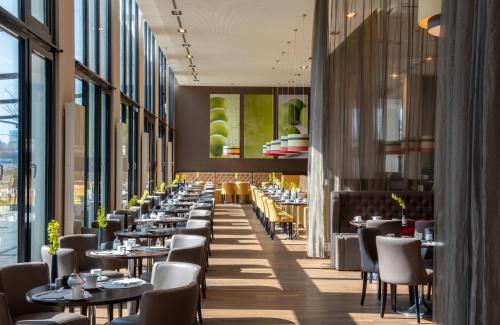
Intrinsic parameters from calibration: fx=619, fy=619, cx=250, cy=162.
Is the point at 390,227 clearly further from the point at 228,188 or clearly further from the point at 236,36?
the point at 228,188

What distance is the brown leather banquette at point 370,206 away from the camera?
A: 971 cm

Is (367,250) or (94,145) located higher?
(94,145)

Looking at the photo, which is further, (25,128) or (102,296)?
(25,128)

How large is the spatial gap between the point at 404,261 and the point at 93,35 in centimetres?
643

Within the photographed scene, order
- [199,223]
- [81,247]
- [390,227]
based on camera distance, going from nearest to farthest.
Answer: [81,247], [390,227], [199,223]

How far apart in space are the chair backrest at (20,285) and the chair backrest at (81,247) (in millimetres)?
1693

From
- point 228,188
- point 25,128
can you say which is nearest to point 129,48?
point 25,128

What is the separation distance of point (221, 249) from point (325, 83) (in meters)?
3.50

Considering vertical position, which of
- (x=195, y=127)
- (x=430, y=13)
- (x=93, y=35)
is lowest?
(x=430, y=13)

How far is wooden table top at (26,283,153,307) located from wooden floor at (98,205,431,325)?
1.85 meters

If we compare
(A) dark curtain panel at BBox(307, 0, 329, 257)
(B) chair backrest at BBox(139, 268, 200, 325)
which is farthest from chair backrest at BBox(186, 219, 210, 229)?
(B) chair backrest at BBox(139, 268, 200, 325)

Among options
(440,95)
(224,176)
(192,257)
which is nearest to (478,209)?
(440,95)

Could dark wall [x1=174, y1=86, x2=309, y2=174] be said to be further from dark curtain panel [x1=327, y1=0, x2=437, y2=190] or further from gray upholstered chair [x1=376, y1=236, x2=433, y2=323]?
gray upholstered chair [x1=376, y1=236, x2=433, y2=323]

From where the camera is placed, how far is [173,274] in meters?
4.49
